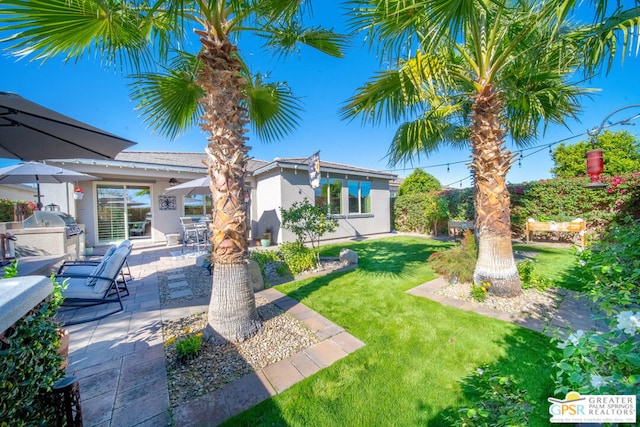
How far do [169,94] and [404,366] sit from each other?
5724 millimetres

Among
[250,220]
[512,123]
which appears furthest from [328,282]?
[250,220]

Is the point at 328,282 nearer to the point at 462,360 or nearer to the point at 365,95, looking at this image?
the point at 462,360

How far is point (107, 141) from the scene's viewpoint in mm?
4199

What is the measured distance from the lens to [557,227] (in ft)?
30.1

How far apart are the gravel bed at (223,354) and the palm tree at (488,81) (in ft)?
12.4

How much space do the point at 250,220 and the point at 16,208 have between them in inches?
339

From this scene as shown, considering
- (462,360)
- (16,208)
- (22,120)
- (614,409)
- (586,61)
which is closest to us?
(614,409)

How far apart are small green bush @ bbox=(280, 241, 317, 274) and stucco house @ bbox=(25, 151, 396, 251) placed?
14.1 ft

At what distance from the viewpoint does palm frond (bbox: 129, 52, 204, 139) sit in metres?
Result: 4.21

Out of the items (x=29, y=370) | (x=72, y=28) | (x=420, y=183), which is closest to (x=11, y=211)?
(x=72, y=28)

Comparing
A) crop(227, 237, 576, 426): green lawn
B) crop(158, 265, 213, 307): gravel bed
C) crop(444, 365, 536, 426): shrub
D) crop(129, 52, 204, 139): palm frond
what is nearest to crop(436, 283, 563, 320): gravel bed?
crop(227, 237, 576, 426): green lawn

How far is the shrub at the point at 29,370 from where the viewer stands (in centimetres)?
114

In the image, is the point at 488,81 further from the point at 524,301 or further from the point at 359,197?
the point at 359,197

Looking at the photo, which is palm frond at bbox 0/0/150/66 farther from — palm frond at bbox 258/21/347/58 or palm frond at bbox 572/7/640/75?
palm frond at bbox 572/7/640/75
